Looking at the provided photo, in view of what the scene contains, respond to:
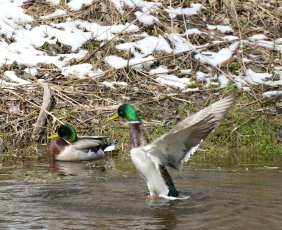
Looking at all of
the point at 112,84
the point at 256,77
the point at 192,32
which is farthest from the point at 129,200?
the point at 192,32

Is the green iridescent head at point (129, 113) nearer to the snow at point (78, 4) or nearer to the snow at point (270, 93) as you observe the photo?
the snow at point (270, 93)

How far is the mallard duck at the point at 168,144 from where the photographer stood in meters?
6.35

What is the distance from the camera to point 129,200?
273 inches

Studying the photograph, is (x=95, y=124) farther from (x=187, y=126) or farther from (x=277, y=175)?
(x=187, y=126)

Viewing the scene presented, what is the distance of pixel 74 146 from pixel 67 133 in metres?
0.23

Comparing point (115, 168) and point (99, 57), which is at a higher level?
point (99, 57)

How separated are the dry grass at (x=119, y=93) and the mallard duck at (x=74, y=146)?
266 mm

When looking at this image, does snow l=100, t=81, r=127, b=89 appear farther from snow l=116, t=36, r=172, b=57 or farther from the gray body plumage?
the gray body plumage

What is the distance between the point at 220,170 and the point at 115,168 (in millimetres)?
1198

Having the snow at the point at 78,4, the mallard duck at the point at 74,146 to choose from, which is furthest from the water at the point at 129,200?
the snow at the point at 78,4

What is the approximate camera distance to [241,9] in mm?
12711

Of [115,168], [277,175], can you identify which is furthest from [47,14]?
[277,175]

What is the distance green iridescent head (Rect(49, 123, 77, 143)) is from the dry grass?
305 millimetres

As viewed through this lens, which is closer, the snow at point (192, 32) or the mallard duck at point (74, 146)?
the mallard duck at point (74, 146)
